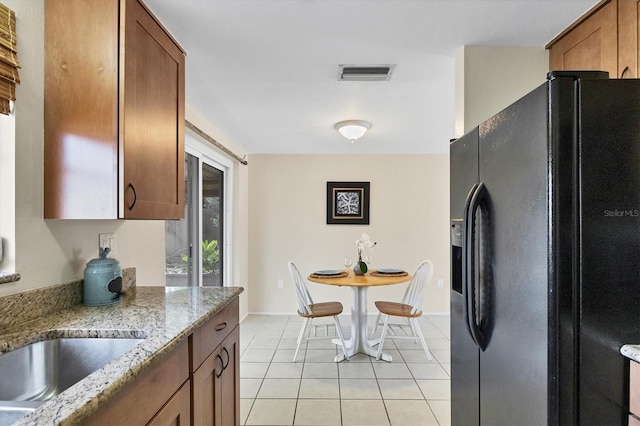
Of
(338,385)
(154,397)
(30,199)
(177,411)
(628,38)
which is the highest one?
(628,38)

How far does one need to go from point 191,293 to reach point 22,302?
0.63 metres

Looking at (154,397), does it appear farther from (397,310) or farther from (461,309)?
(397,310)

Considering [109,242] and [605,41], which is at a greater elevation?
[605,41]

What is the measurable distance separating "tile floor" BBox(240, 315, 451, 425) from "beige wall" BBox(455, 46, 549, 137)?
186cm

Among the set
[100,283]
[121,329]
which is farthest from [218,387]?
[100,283]

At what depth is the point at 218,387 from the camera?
146 centimetres

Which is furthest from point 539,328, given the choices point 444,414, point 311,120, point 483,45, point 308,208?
point 308,208

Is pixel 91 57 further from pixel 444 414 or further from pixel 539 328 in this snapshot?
pixel 444 414

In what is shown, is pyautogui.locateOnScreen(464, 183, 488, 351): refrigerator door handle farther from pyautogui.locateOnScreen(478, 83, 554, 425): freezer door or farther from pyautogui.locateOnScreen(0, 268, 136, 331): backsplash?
pyautogui.locateOnScreen(0, 268, 136, 331): backsplash

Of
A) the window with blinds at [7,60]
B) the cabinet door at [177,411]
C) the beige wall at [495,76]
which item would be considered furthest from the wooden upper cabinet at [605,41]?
the window with blinds at [7,60]

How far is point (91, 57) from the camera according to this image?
1248mm

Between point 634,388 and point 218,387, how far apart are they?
1417 mm

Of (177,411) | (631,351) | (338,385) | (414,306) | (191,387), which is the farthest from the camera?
(414,306)

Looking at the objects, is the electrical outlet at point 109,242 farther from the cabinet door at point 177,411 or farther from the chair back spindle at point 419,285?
the chair back spindle at point 419,285
